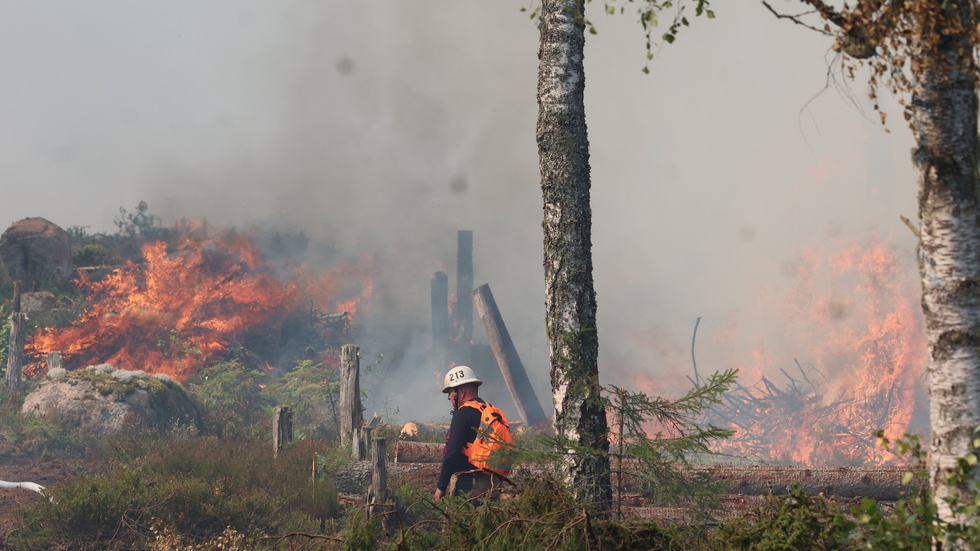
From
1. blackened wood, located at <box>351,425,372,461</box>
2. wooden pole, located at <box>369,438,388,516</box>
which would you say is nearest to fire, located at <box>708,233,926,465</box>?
blackened wood, located at <box>351,425,372,461</box>

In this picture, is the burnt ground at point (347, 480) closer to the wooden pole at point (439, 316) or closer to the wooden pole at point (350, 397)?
the wooden pole at point (350, 397)

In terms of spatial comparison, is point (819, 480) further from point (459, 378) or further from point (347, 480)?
point (347, 480)

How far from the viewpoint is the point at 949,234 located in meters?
3.10

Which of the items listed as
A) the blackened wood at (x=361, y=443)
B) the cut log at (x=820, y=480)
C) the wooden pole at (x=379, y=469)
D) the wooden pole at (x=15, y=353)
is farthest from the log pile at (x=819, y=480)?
the wooden pole at (x=15, y=353)

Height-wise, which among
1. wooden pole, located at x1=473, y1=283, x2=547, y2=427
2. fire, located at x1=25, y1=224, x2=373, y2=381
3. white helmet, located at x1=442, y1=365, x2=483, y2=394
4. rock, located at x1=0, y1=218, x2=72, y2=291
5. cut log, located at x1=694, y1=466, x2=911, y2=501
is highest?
rock, located at x1=0, y1=218, x2=72, y2=291

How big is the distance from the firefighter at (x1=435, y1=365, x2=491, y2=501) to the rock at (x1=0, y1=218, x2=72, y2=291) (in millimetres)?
18363

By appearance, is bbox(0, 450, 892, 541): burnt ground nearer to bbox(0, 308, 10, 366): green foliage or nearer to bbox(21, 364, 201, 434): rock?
bbox(21, 364, 201, 434): rock

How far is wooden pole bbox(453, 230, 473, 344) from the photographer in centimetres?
2427

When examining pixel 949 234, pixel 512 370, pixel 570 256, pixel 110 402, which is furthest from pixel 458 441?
pixel 110 402

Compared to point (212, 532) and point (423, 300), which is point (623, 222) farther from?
point (212, 532)

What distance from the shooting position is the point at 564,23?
555 cm

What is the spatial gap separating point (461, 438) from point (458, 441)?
0.04 metres

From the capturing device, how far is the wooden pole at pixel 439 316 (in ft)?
77.2

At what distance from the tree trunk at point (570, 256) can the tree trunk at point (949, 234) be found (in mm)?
2361
